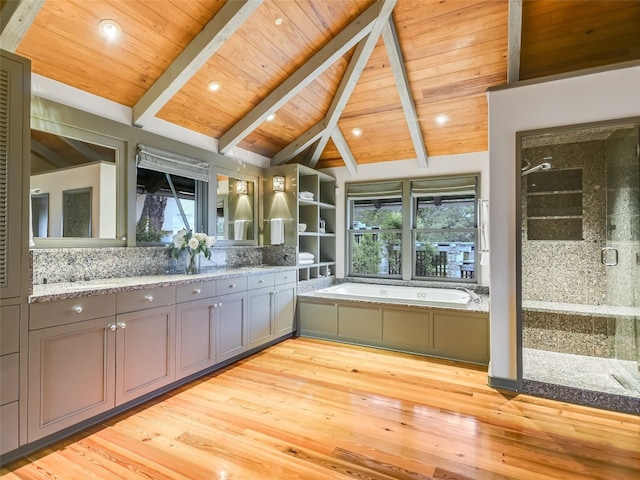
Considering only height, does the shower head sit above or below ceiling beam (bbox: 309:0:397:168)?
below

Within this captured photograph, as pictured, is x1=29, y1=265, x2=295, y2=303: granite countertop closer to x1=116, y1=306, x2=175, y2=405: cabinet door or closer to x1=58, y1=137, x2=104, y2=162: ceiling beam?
x1=116, y1=306, x2=175, y2=405: cabinet door

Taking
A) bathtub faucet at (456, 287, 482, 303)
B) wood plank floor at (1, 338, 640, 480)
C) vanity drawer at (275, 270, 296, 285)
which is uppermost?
vanity drawer at (275, 270, 296, 285)

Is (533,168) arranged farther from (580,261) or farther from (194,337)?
(194,337)

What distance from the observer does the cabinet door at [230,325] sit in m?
3.20

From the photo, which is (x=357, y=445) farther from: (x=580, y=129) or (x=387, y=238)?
(x=387, y=238)

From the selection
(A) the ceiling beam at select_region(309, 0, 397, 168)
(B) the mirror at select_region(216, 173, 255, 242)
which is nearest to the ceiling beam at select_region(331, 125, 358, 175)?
(A) the ceiling beam at select_region(309, 0, 397, 168)

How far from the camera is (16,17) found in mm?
2016

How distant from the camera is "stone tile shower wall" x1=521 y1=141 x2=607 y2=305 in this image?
360cm

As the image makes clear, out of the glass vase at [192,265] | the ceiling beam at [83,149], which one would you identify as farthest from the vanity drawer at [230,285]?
the ceiling beam at [83,149]

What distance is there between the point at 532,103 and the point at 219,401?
344 cm

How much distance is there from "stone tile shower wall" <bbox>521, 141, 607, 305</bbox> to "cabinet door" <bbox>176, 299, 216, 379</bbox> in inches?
134

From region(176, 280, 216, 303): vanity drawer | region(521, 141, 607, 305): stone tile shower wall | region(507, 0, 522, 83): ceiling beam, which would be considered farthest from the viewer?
region(521, 141, 607, 305): stone tile shower wall

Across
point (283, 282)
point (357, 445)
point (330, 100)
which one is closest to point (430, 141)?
point (330, 100)

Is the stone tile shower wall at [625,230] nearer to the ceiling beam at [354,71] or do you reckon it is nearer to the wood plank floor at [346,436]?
the wood plank floor at [346,436]
